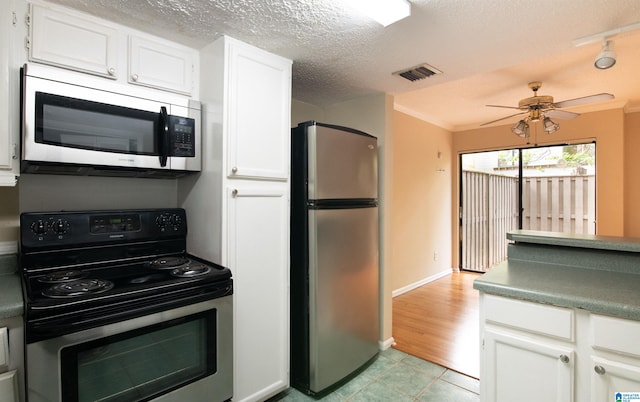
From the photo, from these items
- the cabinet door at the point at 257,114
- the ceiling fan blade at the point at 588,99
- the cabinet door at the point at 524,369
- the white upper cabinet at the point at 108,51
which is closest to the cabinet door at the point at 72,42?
the white upper cabinet at the point at 108,51

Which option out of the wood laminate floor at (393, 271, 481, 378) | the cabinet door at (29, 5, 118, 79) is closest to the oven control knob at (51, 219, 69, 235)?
the cabinet door at (29, 5, 118, 79)

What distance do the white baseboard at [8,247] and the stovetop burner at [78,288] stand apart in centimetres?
48

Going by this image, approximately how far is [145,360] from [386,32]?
204 cm

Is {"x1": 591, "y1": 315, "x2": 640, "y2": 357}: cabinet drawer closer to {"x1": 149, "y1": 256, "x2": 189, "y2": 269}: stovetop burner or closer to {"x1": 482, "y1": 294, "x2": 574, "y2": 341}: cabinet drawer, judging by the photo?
{"x1": 482, "y1": 294, "x2": 574, "y2": 341}: cabinet drawer

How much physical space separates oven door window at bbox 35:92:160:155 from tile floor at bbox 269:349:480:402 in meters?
1.76

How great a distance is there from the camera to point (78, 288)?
4.32 ft

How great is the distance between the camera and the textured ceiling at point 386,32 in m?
1.52

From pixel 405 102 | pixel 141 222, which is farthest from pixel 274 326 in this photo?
pixel 405 102

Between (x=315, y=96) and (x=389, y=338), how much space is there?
2265 millimetres

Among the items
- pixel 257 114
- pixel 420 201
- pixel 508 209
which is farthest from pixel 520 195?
pixel 257 114

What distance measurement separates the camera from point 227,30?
1728 millimetres

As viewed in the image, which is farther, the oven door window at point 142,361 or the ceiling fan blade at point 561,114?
the ceiling fan blade at point 561,114

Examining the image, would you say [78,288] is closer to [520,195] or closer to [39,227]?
[39,227]

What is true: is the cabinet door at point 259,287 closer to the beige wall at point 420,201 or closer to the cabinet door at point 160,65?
the cabinet door at point 160,65
